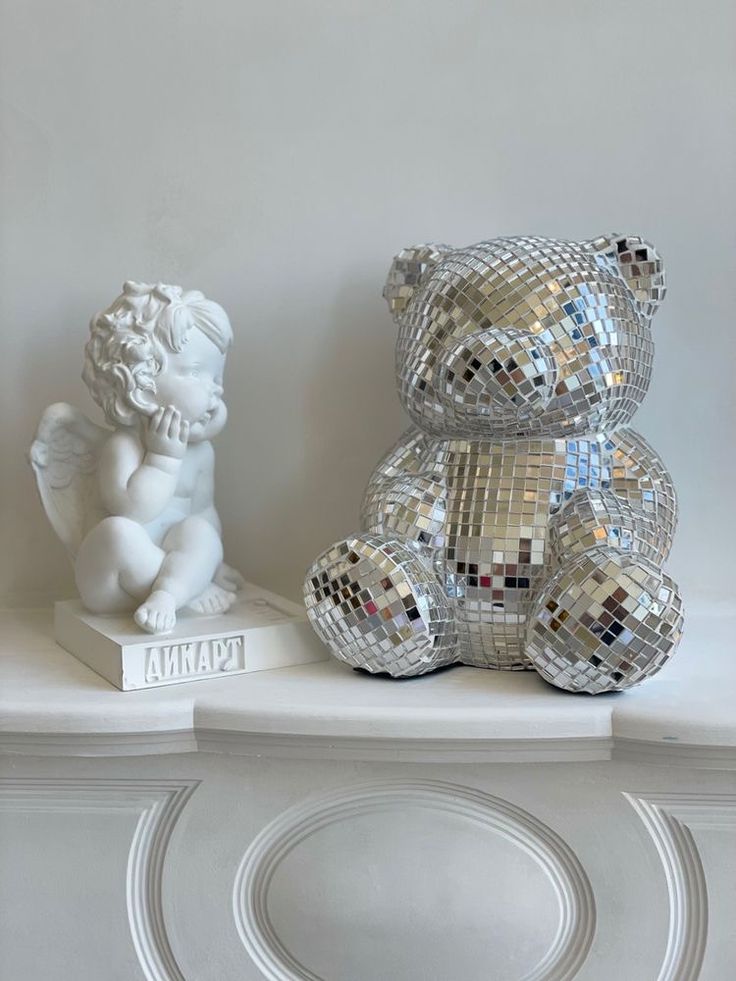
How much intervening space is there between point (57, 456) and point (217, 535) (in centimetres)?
19

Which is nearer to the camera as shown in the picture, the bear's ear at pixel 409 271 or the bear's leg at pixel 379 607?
the bear's leg at pixel 379 607

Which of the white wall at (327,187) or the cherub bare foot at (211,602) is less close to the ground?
the white wall at (327,187)

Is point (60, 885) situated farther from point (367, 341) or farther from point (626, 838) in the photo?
point (367, 341)

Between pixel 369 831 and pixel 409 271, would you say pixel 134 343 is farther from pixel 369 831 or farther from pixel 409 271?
pixel 369 831

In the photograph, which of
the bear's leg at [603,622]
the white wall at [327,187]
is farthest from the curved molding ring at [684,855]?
the white wall at [327,187]

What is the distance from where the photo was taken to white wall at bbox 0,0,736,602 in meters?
1.17

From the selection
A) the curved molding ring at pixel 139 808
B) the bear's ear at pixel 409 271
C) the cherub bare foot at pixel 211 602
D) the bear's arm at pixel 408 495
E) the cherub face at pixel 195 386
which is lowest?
the curved molding ring at pixel 139 808

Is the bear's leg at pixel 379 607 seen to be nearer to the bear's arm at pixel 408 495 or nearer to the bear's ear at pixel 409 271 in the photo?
Answer: the bear's arm at pixel 408 495

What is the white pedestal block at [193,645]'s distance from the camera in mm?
914

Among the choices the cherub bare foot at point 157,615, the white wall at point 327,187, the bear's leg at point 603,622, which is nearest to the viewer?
the bear's leg at point 603,622

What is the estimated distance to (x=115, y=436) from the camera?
1.03 meters

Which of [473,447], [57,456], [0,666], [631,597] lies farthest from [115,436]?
[631,597]

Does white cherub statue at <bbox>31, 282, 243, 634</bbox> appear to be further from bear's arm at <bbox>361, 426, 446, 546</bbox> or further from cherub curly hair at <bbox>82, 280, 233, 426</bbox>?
bear's arm at <bbox>361, 426, 446, 546</bbox>

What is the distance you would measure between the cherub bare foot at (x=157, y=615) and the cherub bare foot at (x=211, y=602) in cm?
6
